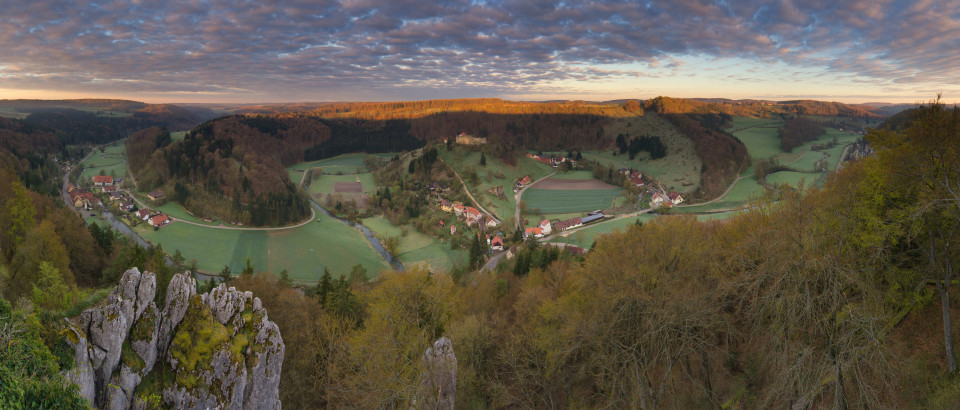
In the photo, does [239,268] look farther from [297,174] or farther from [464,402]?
[297,174]

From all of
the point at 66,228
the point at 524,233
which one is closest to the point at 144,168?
the point at 66,228

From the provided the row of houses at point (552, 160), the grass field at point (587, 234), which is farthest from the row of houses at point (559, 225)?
the row of houses at point (552, 160)

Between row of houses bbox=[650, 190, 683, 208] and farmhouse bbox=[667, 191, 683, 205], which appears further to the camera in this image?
farmhouse bbox=[667, 191, 683, 205]

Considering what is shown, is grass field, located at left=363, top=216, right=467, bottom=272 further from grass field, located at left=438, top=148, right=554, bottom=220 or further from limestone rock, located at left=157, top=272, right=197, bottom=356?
limestone rock, located at left=157, top=272, right=197, bottom=356

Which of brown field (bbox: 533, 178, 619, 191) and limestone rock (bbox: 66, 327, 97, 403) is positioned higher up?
limestone rock (bbox: 66, 327, 97, 403)

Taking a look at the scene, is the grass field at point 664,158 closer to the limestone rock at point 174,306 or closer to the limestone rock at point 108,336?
the limestone rock at point 174,306

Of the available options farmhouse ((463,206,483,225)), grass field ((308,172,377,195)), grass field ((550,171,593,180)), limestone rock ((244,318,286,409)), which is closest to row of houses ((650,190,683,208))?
grass field ((550,171,593,180))
